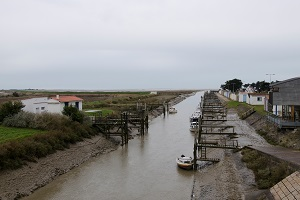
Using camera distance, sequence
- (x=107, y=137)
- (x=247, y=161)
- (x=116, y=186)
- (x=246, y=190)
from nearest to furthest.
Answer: (x=246, y=190) → (x=116, y=186) → (x=247, y=161) → (x=107, y=137)

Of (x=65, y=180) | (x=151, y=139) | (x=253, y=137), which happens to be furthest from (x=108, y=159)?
(x=253, y=137)

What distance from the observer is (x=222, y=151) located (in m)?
32.5

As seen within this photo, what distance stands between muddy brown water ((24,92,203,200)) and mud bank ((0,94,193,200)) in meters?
0.61

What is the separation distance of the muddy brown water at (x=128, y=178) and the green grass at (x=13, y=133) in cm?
609

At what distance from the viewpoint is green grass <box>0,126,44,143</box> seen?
27594 millimetres

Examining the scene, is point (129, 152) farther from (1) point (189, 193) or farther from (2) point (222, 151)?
(1) point (189, 193)

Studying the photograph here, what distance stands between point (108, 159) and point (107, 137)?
312 inches

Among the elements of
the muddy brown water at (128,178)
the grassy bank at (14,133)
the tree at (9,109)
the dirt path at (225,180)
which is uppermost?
the tree at (9,109)

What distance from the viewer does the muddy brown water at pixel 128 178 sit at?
860 inches

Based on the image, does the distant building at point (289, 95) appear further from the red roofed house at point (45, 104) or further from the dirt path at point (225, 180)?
the red roofed house at point (45, 104)

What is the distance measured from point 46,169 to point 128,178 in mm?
6885

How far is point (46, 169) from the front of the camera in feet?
84.1

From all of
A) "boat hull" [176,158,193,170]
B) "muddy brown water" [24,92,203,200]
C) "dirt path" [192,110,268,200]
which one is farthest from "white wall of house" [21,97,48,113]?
"dirt path" [192,110,268,200]

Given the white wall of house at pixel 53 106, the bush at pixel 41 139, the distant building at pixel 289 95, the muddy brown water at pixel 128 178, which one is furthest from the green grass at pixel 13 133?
the distant building at pixel 289 95
